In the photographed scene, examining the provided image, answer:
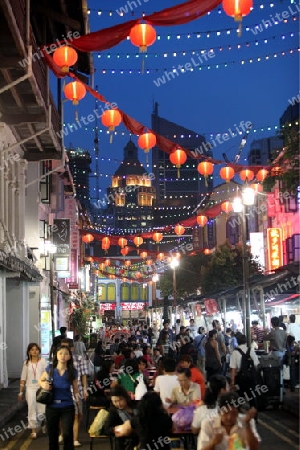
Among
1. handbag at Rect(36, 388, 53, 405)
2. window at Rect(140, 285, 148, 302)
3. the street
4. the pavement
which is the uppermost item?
window at Rect(140, 285, 148, 302)

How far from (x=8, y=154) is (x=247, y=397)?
12.1 metres

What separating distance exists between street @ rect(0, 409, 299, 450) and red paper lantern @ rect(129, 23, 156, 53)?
763cm

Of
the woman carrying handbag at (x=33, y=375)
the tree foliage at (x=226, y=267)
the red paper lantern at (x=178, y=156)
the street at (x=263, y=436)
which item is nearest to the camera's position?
the street at (x=263, y=436)

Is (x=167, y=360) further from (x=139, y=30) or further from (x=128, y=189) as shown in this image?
(x=128, y=189)

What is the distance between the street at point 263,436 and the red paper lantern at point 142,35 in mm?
7632

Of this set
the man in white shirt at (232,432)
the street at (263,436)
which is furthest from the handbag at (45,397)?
the man in white shirt at (232,432)

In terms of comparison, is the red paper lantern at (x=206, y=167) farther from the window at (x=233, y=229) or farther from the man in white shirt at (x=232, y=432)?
the window at (x=233, y=229)

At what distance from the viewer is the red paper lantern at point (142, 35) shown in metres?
14.9

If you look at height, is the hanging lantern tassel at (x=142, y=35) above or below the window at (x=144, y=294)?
above

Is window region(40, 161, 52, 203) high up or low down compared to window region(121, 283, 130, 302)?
up

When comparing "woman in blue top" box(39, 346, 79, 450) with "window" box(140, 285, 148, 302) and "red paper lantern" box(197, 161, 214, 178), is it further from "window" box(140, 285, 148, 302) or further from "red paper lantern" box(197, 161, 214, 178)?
"window" box(140, 285, 148, 302)

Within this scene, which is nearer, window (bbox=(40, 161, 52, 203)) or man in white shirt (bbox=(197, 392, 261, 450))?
man in white shirt (bbox=(197, 392, 261, 450))

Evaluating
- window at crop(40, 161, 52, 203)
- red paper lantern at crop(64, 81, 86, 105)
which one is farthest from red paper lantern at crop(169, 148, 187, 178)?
window at crop(40, 161, 52, 203)

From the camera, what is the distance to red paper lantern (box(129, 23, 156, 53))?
586 inches
